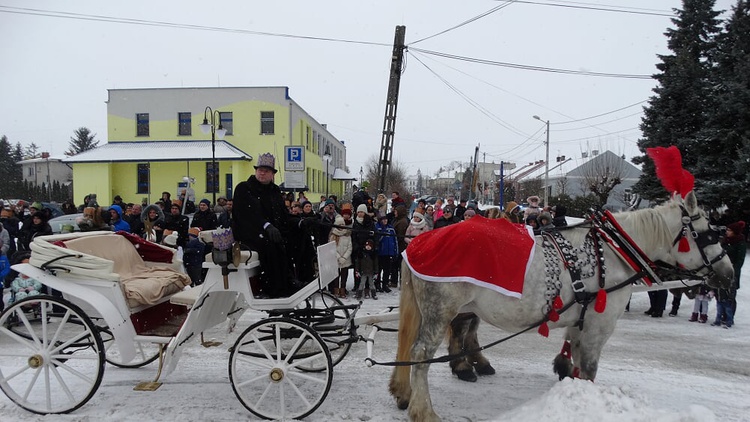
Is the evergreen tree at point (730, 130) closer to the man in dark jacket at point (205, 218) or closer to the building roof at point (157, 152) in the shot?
the man in dark jacket at point (205, 218)

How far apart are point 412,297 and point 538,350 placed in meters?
2.66

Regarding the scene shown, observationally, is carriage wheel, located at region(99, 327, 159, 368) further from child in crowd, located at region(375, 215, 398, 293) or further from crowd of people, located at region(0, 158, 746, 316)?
child in crowd, located at region(375, 215, 398, 293)

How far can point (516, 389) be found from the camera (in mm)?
4547

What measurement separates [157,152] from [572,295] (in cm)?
2844

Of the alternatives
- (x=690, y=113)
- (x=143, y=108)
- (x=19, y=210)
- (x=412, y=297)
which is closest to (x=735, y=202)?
(x=690, y=113)

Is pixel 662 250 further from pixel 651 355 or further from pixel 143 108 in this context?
pixel 143 108

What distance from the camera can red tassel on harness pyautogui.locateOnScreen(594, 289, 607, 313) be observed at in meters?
3.71

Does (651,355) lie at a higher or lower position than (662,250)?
lower

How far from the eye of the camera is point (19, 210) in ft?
38.3

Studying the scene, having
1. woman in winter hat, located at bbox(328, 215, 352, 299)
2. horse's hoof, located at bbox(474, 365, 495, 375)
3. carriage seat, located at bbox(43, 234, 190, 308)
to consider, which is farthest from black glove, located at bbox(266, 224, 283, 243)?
woman in winter hat, located at bbox(328, 215, 352, 299)

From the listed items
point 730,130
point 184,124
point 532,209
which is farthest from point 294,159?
point 184,124

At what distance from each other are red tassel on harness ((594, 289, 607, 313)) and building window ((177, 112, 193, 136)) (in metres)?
29.9

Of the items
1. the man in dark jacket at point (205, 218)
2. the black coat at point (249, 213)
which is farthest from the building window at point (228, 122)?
the black coat at point (249, 213)

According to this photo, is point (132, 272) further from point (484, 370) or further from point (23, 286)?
point (484, 370)
